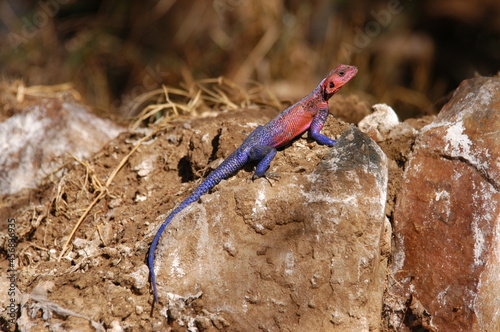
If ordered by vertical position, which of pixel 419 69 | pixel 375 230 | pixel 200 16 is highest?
pixel 375 230

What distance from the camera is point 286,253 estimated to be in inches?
97.3

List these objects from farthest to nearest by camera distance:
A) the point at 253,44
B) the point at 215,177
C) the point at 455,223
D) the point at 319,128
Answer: the point at 253,44 < the point at 319,128 < the point at 215,177 < the point at 455,223

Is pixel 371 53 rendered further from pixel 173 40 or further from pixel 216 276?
pixel 216 276

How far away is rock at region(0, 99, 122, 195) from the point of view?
3826mm

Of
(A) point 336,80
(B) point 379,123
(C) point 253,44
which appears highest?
(A) point 336,80

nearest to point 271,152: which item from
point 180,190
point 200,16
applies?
point 180,190

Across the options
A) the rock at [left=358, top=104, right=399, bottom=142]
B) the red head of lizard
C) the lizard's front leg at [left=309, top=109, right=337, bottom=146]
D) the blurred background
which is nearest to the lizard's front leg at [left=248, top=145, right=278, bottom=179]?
the lizard's front leg at [left=309, top=109, right=337, bottom=146]

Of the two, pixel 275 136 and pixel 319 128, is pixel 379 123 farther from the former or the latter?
pixel 275 136

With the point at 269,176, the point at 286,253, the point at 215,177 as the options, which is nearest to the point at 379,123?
the point at 269,176

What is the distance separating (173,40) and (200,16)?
56cm

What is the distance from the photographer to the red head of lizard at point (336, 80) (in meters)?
3.29

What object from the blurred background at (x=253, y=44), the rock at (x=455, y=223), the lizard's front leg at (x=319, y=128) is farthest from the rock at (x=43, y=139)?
the blurred background at (x=253, y=44)

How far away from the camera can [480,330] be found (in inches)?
96.3

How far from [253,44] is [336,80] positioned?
408 cm
